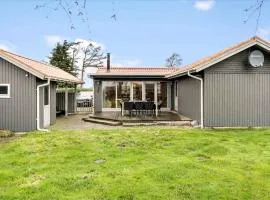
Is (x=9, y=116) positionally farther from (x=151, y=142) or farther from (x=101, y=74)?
(x=101, y=74)

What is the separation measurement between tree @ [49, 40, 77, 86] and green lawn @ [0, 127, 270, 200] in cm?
3147

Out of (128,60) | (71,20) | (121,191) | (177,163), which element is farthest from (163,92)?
(71,20)

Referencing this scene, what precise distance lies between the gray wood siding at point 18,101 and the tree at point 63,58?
29052 millimetres

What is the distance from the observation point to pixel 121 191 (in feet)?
20.8

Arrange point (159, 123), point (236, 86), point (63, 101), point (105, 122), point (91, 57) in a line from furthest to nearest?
1. point (91, 57)
2. point (63, 101)
3. point (105, 122)
4. point (159, 123)
5. point (236, 86)

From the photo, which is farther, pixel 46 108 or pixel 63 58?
pixel 63 58

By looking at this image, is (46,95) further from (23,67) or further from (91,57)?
(91,57)

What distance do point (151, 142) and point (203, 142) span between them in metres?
1.67

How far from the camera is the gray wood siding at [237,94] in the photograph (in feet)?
50.5

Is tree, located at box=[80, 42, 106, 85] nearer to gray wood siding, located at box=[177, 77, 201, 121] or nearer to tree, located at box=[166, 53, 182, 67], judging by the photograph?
tree, located at box=[166, 53, 182, 67]

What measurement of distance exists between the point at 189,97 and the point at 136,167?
36.4 ft

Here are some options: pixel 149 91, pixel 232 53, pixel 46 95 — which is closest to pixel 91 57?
pixel 149 91

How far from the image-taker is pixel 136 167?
26.3ft

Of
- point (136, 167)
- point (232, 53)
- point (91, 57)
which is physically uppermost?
point (91, 57)
